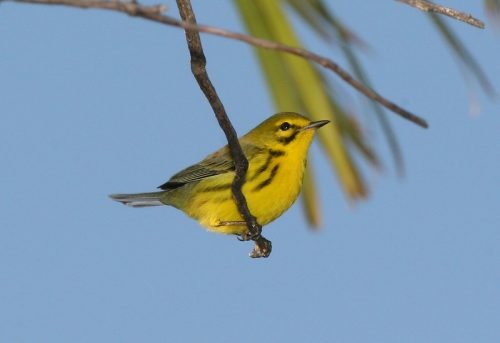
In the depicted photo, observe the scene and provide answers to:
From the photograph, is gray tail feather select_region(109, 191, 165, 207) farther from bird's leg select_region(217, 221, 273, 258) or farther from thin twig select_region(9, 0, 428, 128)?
thin twig select_region(9, 0, 428, 128)

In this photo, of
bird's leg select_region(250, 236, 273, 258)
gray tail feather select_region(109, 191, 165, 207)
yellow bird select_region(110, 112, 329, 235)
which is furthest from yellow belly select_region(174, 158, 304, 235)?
gray tail feather select_region(109, 191, 165, 207)

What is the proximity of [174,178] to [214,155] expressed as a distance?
286mm

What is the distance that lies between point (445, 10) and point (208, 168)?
8.50ft

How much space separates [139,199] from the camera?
5.39 meters

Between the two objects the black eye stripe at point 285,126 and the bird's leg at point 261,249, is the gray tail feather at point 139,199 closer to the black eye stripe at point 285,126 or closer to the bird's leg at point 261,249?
the black eye stripe at point 285,126

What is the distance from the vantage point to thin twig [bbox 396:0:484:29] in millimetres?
2430

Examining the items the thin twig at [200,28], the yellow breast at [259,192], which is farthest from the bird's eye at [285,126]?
the thin twig at [200,28]

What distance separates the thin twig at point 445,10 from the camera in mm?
2430

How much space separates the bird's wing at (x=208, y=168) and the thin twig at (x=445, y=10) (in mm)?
2294

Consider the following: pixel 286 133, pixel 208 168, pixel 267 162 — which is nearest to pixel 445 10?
pixel 267 162

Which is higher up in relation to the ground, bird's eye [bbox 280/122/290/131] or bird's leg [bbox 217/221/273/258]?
bird's eye [bbox 280/122/290/131]

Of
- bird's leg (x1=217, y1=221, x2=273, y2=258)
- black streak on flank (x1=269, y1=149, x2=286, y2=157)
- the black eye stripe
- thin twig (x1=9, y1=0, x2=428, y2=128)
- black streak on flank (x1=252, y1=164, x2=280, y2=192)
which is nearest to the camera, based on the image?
thin twig (x1=9, y1=0, x2=428, y2=128)

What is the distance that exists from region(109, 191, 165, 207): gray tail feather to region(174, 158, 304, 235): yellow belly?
56 cm

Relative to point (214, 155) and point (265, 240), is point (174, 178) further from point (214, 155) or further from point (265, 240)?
point (265, 240)
